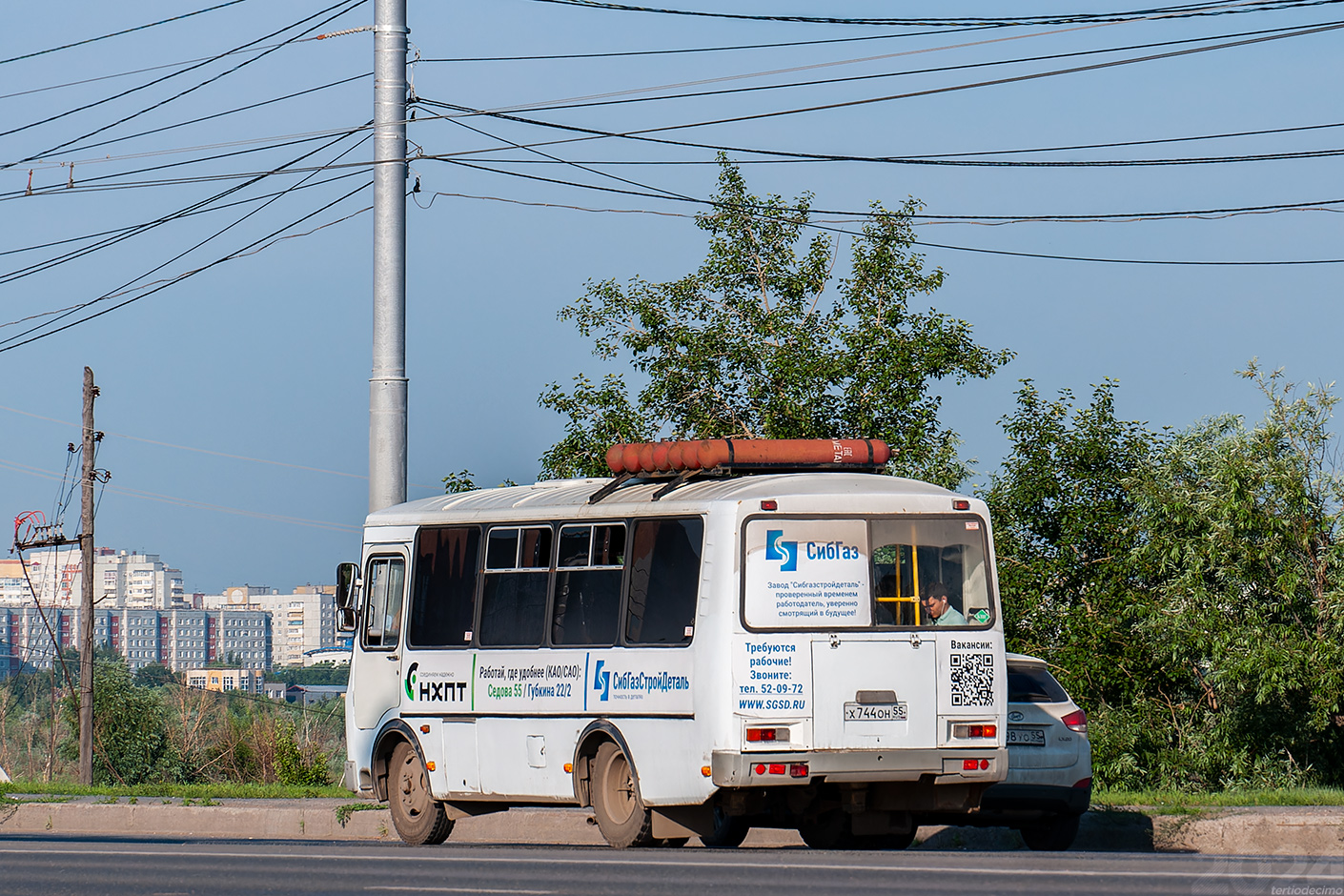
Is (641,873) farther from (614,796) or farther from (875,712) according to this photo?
(614,796)

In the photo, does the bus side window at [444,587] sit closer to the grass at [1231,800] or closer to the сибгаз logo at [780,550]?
the сибгаз logo at [780,550]

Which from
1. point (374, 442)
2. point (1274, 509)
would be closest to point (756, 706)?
point (374, 442)

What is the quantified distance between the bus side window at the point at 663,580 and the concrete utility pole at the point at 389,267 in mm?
5048

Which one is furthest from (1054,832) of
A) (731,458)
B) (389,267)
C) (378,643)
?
(389,267)

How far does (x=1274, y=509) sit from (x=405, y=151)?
10447 millimetres

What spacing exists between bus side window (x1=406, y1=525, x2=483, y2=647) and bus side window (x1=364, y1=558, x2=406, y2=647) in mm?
274

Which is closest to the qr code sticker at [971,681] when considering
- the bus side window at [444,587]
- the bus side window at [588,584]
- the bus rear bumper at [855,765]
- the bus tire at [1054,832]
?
the bus rear bumper at [855,765]

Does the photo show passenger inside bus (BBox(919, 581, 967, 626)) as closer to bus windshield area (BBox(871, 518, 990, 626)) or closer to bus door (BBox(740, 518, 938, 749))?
bus windshield area (BBox(871, 518, 990, 626))

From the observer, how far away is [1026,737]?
13.0 metres

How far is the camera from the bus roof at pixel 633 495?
38.9 ft

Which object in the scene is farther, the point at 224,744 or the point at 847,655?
the point at 224,744

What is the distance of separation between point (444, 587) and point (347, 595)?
1423 millimetres

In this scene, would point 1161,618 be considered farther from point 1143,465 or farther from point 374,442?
point 374,442

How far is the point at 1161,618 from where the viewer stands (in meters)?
19.1
